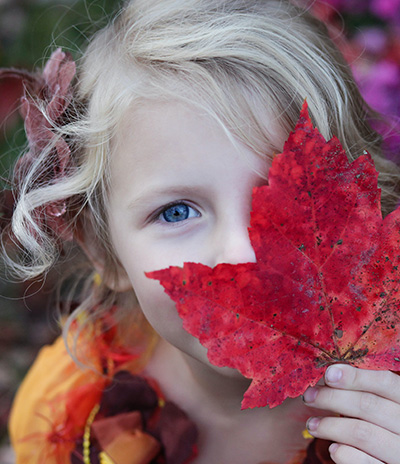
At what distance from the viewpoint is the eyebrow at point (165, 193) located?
2.52 feet

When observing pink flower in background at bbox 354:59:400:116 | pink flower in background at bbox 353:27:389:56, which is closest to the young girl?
pink flower in background at bbox 354:59:400:116

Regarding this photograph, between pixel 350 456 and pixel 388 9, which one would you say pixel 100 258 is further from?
pixel 388 9

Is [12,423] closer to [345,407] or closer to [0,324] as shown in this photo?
[0,324]

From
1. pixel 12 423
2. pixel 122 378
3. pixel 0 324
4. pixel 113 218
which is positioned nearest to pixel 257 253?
pixel 113 218

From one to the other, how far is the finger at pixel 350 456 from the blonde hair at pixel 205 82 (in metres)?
0.44

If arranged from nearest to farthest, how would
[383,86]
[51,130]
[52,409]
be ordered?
[51,130] → [52,409] → [383,86]

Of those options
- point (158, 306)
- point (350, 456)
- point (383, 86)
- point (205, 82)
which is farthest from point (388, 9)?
point (350, 456)

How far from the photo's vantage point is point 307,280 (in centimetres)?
64

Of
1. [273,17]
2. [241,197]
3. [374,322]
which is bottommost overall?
[374,322]

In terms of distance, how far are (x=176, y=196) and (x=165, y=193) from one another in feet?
0.06

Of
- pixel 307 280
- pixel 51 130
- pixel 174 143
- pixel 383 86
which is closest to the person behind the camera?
pixel 307 280

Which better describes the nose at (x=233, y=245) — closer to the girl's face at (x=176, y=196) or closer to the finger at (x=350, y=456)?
the girl's face at (x=176, y=196)

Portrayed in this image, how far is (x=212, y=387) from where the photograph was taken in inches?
41.9

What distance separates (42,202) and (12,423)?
2.40 ft
